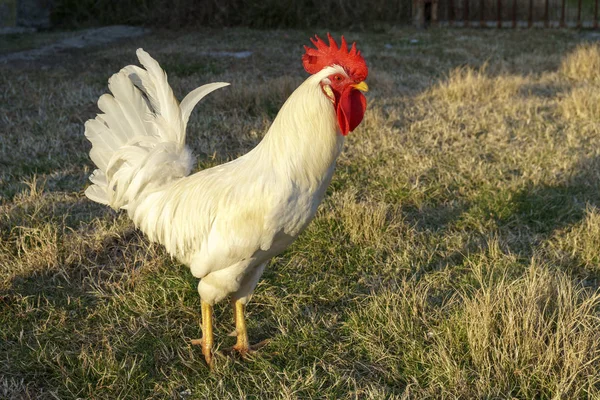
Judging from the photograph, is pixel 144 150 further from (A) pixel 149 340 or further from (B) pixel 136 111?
(A) pixel 149 340

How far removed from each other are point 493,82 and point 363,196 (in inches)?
167

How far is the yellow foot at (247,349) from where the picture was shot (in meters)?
2.99

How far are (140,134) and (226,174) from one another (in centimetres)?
59

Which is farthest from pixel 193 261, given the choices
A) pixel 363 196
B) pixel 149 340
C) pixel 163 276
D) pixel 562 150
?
pixel 562 150

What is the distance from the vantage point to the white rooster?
8.34 ft

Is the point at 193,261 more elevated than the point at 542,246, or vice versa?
the point at 193,261

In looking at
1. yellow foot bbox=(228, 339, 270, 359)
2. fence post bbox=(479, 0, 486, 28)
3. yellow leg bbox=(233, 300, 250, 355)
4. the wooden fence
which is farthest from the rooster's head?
fence post bbox=(479, 0, 486, 28)

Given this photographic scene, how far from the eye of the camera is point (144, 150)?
3041mm

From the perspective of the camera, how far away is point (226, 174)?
2873 millimetres

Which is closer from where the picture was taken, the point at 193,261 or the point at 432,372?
the point at 432,372

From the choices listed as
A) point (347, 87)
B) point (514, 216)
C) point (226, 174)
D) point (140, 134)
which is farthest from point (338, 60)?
point (514, 216)

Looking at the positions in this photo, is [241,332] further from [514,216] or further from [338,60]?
[514,216]

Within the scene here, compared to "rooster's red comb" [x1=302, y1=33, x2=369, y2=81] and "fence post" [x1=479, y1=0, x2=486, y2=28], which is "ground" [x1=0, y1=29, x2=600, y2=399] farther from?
"fence post" [x1=479, y1=0, x2=486, y2=28]

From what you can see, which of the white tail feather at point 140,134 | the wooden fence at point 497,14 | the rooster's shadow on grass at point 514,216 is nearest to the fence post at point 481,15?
the wooden fence at point 497,14
